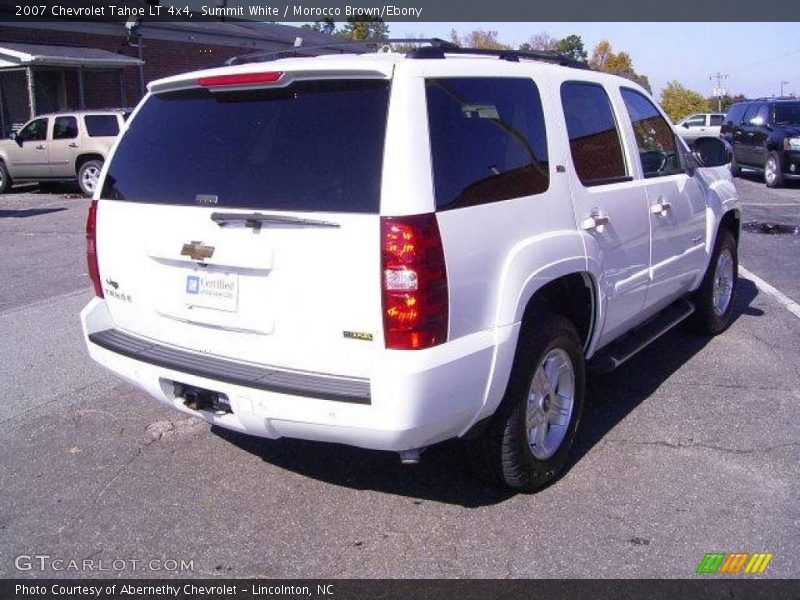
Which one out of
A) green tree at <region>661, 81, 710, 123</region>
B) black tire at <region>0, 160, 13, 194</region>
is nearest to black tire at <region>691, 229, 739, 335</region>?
black tire at <region>0, 160, 13, 194</region>

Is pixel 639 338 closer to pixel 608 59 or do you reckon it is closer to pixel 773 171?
pixel 773 171

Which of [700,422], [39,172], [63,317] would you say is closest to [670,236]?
[700,422]

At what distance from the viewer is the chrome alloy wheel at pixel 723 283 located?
6.24 meters

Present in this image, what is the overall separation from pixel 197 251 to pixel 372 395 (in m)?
1.02

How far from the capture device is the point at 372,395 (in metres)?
3.04

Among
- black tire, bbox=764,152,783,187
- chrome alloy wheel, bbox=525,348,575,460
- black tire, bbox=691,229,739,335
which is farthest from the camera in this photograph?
black tire, bbox=764,152,783,187

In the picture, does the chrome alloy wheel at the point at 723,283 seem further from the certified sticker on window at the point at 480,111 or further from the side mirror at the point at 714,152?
the certified sticker on window at the point at 480,111

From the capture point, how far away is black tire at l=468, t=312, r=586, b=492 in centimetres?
359

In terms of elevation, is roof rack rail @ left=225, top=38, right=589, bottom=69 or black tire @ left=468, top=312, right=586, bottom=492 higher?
roof rack rail @ left=225, top=38, right=589, bottom=69

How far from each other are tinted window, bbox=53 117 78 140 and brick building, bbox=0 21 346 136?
156 inches

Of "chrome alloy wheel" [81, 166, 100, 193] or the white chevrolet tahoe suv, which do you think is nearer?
the white chevrolet tahoe suv

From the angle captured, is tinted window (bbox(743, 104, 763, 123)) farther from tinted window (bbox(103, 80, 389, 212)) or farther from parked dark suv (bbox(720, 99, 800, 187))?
tinted window (bbox(103, 80, 389, 212))

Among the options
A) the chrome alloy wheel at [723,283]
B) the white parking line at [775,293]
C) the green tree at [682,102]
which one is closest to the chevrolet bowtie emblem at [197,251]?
the chrome alloy wheel at [723,283]

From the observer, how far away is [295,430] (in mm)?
3258
